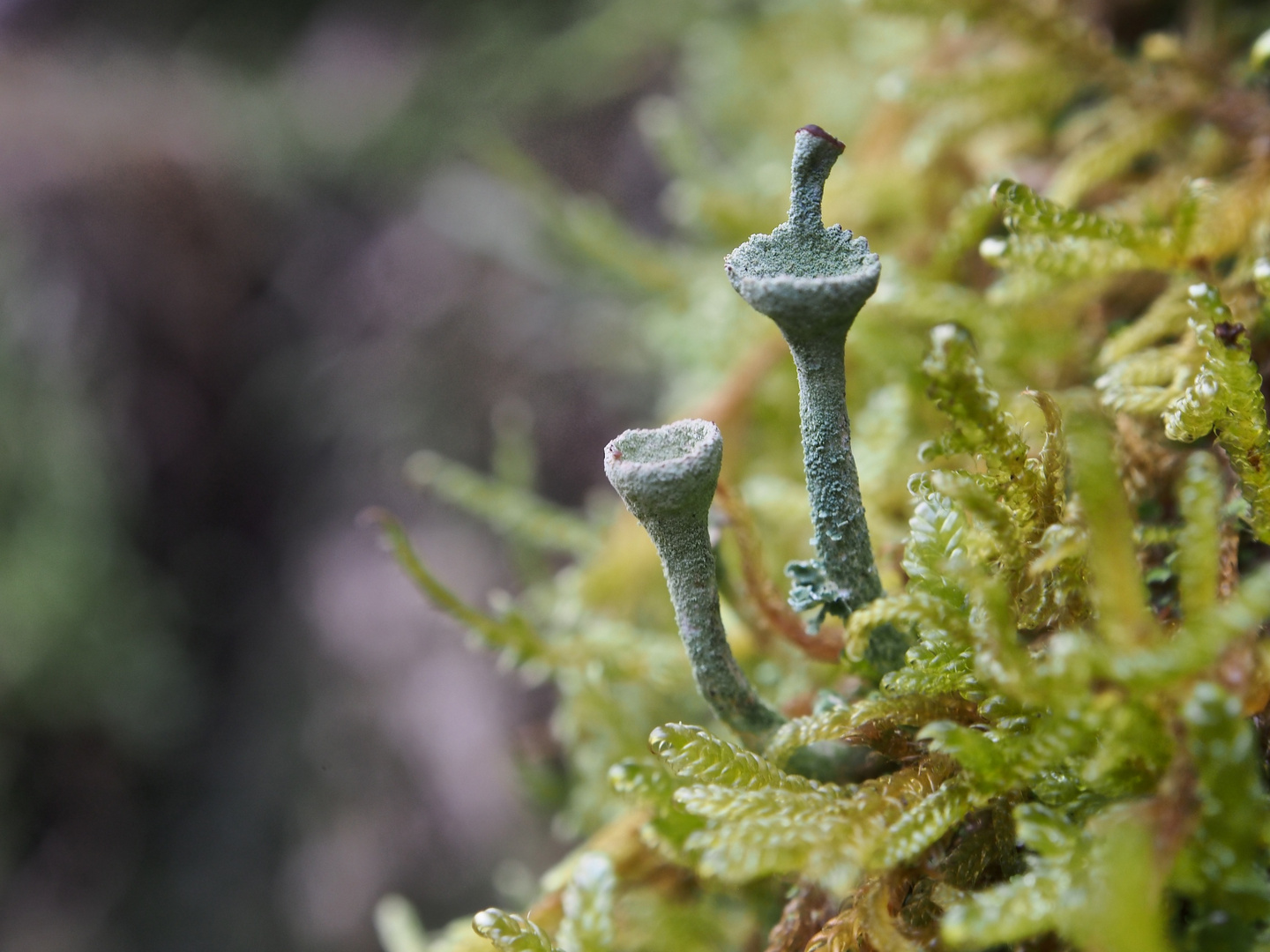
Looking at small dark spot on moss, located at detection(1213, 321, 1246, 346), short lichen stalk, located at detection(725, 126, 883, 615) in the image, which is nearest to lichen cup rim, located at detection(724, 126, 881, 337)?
short lichen stalk, located at detection(725, 126, 883, 615)

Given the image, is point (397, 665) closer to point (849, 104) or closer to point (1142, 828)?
point (849, 104)

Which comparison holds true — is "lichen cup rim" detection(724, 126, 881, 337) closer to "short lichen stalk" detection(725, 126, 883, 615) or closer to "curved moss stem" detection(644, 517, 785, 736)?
"short lichen stalk" detection(725, 126, 883, 615)

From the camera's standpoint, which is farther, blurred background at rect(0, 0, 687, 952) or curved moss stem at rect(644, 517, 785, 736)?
blurred background at rect(0, 0, 687, 952)

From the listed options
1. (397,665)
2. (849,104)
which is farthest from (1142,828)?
(397,665)

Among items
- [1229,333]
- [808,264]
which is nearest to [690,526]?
[808,264]

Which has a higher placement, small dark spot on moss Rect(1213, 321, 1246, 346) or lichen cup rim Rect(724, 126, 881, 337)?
lichen cup rim Rect(724, 126, 881, 337)

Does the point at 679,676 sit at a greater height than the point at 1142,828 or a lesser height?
lesser

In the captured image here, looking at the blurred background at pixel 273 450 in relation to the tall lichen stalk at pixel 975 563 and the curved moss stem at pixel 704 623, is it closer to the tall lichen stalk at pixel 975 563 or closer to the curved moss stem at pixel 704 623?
the tall lichen stalk at pixel 975 563
